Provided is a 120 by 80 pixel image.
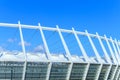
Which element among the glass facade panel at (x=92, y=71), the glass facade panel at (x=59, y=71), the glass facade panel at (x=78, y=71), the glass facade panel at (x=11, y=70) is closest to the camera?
the glass facade panel at (x=11, y=70)

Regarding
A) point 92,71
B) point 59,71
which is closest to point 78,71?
point 92,71

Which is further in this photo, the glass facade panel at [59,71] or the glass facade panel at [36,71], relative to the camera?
the glass facade panel at [59,71]

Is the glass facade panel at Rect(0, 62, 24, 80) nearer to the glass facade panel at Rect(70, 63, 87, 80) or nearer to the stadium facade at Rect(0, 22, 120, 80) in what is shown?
the stadium facade at Rect(0, 22, 120, 80)

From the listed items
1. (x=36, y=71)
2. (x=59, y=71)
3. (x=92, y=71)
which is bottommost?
(x=36, y=71)

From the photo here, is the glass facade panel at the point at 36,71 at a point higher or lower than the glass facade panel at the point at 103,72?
lower

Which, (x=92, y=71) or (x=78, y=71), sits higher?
(x=92, y=71)

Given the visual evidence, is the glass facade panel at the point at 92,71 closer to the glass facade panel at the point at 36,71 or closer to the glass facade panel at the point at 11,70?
the glass facade panel at the point at 36,71

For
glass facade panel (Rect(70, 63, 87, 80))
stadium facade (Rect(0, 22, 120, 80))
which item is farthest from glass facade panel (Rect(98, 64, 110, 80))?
glass facade panel (Rect(70, 63, 87, 80))

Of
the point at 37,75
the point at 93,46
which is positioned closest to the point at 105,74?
the point at 93,46

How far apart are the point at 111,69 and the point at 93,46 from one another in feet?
16.5

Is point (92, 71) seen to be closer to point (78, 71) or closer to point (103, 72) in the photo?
point (78, 71)

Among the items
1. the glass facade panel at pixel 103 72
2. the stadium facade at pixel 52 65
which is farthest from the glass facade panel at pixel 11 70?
the glass facade panel at pixel 103 72

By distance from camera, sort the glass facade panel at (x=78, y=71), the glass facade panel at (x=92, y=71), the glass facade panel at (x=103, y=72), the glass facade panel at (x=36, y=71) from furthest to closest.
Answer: the glass facade panel at (x=103, y=72) → the glass facade panel at (x=92, y=71) → the glass facade panel at (x=78, y=71) → the glass facade panel at (x=36, y=71)

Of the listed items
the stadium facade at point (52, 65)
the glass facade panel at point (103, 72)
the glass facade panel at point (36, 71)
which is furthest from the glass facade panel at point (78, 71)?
the glass facade panel at point (36, 71)
